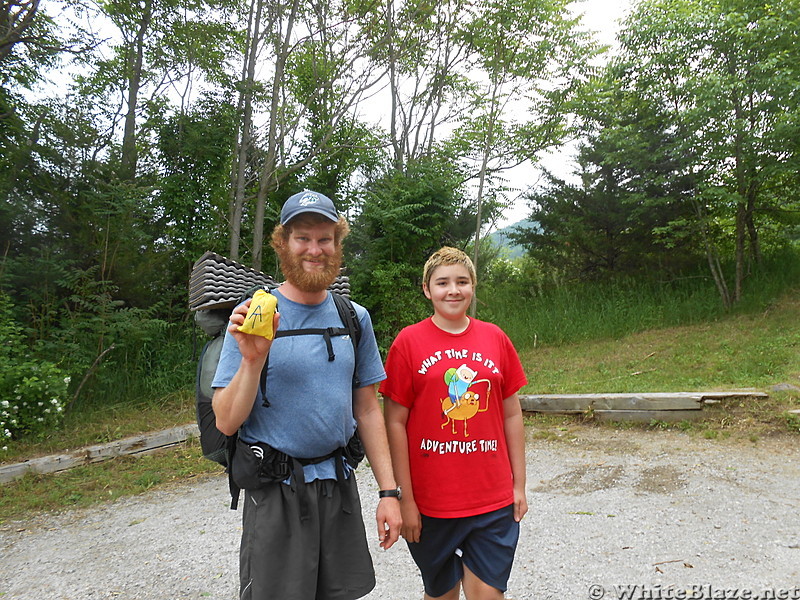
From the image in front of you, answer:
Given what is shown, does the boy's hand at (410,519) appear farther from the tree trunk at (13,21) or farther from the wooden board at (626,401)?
the tree trunk at (13,21)

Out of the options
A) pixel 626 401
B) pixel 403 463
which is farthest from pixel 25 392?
pixel 626 401

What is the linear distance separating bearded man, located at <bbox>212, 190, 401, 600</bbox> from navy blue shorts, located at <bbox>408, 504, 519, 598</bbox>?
0.98ft

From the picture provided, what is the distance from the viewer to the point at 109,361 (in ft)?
25.5

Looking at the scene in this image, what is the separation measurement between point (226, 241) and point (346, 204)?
3165mm

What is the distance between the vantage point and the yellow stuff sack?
1.54m

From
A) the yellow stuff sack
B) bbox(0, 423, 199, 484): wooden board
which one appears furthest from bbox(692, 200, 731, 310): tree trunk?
the yellow stuff sack

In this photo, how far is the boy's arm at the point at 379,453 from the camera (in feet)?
6.46

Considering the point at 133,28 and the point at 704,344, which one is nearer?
the point at 133,28

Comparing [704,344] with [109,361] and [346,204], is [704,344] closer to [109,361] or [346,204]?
[346,204]

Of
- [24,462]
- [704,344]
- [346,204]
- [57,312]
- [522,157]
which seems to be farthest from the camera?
[522,157]

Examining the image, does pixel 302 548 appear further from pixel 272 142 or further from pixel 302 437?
pixel 272 142

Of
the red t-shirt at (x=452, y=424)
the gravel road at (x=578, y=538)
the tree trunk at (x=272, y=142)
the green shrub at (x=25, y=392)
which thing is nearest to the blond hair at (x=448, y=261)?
the red t-shirt at (x=452, y=424)

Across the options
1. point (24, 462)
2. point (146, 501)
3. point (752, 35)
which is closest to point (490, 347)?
point (146, 501)

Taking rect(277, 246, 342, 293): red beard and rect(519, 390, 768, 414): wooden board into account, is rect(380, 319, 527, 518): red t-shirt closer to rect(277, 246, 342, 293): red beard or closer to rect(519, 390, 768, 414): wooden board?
rect(277, 246, 342, 293): red beard
